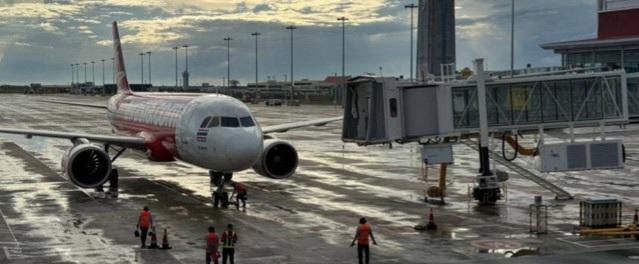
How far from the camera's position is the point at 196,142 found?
30484mm

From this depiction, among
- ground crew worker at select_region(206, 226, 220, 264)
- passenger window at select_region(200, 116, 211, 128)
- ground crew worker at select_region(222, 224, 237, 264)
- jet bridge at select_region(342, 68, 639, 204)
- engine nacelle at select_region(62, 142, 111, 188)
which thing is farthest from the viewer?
engine nacelle at select_region(62, 142, 111, 188)

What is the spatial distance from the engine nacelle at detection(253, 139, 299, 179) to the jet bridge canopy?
4907mm

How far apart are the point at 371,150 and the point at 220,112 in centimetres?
2951

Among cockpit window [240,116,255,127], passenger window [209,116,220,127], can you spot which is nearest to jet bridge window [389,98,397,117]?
cockpit window [240,116,255,127]

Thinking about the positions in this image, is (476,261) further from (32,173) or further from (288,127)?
(32,173)

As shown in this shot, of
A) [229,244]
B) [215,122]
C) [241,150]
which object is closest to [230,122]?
[215,122]

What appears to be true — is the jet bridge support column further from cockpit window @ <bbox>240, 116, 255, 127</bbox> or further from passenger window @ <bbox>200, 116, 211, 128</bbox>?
passenger window @ <bbox>200, 116, 211, 128</bbox>

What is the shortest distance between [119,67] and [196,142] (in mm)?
25233

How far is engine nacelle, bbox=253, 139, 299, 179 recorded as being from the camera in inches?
1312

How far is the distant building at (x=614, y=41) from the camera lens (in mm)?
82625

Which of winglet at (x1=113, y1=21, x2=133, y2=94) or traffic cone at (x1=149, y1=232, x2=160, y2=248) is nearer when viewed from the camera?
traffic cone at (x1=149, y1=232, x2=160, y2=248)

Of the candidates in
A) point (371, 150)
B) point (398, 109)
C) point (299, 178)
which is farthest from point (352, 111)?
point (371, 150)

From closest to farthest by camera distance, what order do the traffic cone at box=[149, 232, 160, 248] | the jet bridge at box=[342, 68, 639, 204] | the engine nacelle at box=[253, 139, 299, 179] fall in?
the traffic cone at box=[149, 232, 160, 248] → the jet bridge at box=[342, 68, 639, 204] → the engine nacelle at box=[253, 139, 299, 179]

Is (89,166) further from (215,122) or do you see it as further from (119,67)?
(119,67)
